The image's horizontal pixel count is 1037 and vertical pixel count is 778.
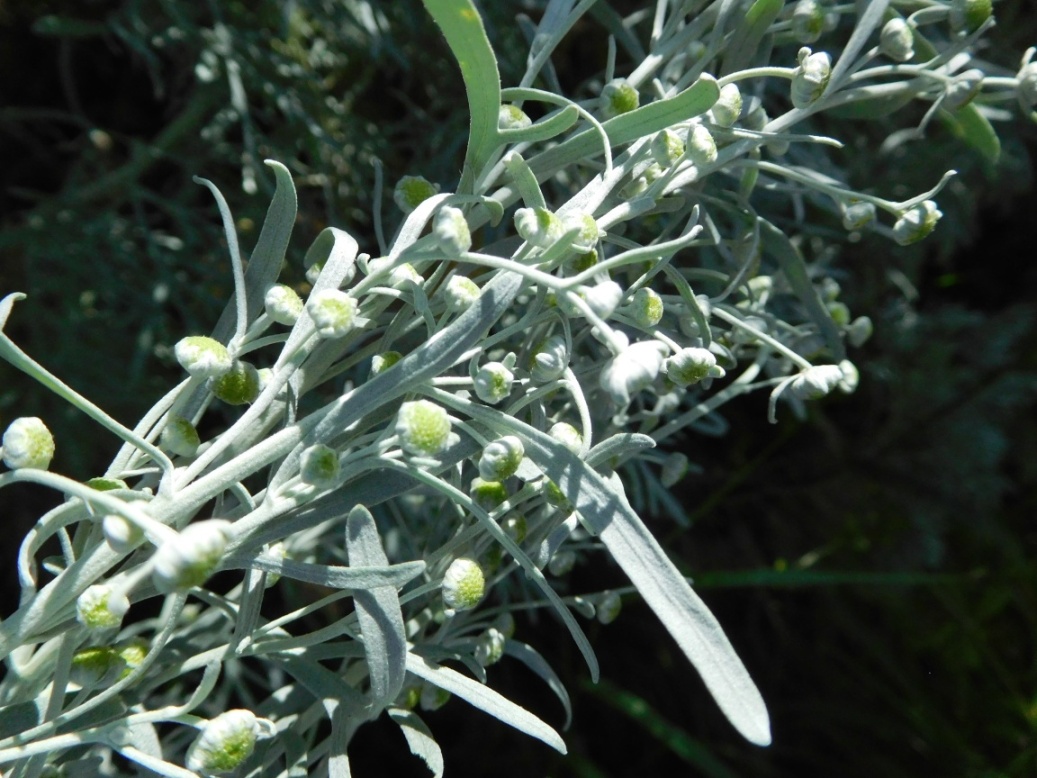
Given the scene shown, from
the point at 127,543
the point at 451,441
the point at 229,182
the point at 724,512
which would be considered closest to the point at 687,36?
the point at 451,441

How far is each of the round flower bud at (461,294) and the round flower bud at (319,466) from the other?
0.08 meters

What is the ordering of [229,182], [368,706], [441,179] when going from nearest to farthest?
[368,706] → [441,179] → [229,182]

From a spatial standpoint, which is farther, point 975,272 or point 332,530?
point 975,272

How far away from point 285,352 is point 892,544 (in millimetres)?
1019

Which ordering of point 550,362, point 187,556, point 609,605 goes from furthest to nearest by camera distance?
point 609,605, point 550,362, point 187,556

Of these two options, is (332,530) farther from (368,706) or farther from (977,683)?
(977,683)

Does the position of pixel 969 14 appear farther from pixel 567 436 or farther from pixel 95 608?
pixel 95 608

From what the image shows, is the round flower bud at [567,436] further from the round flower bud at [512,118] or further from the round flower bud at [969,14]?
the round flower bud at [969,14]

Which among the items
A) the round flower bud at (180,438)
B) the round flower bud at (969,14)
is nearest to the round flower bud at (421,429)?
the round flower bud at (180,438)

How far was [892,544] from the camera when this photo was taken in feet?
3.86

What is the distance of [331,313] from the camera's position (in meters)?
0.34

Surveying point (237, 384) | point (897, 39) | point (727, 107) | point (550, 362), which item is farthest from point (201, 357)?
point (897, 39)

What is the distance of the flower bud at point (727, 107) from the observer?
0.42 meters

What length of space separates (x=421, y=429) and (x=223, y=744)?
0.46 feet
